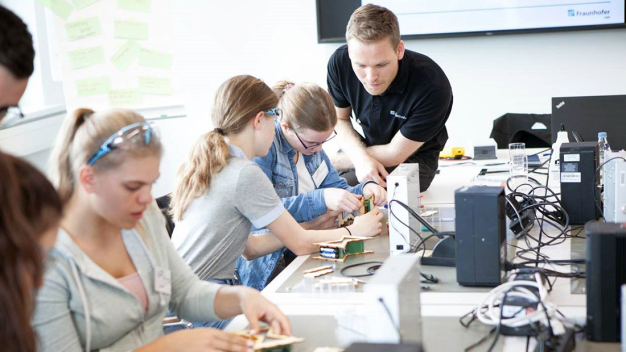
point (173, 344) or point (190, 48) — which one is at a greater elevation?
point (190, 48)

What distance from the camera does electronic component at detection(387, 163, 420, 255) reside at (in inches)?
84.1

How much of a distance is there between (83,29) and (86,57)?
0.15 meters

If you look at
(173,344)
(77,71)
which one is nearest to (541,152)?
(77,71)

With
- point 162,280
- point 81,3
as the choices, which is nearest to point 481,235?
point 162,280

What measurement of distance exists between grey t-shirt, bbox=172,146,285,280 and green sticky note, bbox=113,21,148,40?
2165 mm

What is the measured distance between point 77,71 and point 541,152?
2.55 meters

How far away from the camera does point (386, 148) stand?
3271mm

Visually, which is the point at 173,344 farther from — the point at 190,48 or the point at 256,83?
the point at 190,48

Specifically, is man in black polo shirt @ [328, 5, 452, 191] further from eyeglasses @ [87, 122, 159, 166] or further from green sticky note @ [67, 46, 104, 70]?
eyeglasses @ [87, 122, 159, 166]

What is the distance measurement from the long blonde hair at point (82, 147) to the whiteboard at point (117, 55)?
2514 mm

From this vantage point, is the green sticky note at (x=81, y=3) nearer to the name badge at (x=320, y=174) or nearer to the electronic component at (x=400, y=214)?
the name badge at (x=320, y=174)

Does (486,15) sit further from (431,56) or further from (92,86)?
(92,86)

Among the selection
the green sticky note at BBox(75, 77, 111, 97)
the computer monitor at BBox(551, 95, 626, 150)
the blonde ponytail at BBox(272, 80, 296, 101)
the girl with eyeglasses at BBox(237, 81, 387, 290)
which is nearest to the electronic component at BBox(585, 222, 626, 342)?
the girl with eyeglasses at BBox(237, 81, 387, 290)

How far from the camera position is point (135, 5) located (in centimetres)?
415
